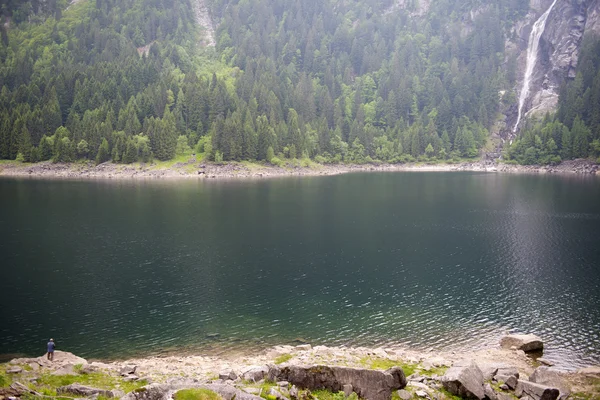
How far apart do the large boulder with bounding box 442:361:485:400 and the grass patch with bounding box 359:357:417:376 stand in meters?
3.19

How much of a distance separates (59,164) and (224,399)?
6623 inches

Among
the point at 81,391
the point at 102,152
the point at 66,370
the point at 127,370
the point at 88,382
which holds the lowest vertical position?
the point at 127,370

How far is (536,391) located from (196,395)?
1702 centimetres

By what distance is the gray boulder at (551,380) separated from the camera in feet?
81.9

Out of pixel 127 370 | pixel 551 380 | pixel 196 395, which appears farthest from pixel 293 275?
pixel 196 395

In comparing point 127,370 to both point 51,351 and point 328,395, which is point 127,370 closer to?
point 51,351

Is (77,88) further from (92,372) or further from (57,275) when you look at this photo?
(92,372)

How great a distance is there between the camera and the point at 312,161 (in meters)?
192

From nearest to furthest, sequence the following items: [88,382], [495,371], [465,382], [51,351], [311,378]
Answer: [311,378] → [465,382] → [88,382] → [495,371] → [51,351]

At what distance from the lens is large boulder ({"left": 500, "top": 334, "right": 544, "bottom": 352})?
3381cm

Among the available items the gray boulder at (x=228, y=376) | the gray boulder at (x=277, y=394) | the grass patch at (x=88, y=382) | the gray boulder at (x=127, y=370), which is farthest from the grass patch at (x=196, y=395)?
the gray boulder at (x=127, y=370)

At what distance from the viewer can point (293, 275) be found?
2035 inches

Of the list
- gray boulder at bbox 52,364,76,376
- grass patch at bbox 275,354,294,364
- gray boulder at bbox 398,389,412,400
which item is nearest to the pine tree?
gray boulder at bbox 52,364,76,376

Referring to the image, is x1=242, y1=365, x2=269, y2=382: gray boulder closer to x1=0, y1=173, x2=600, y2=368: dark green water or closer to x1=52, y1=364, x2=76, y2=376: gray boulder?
x1=52, y1=364, x2=76, y2=376: gray boulder
